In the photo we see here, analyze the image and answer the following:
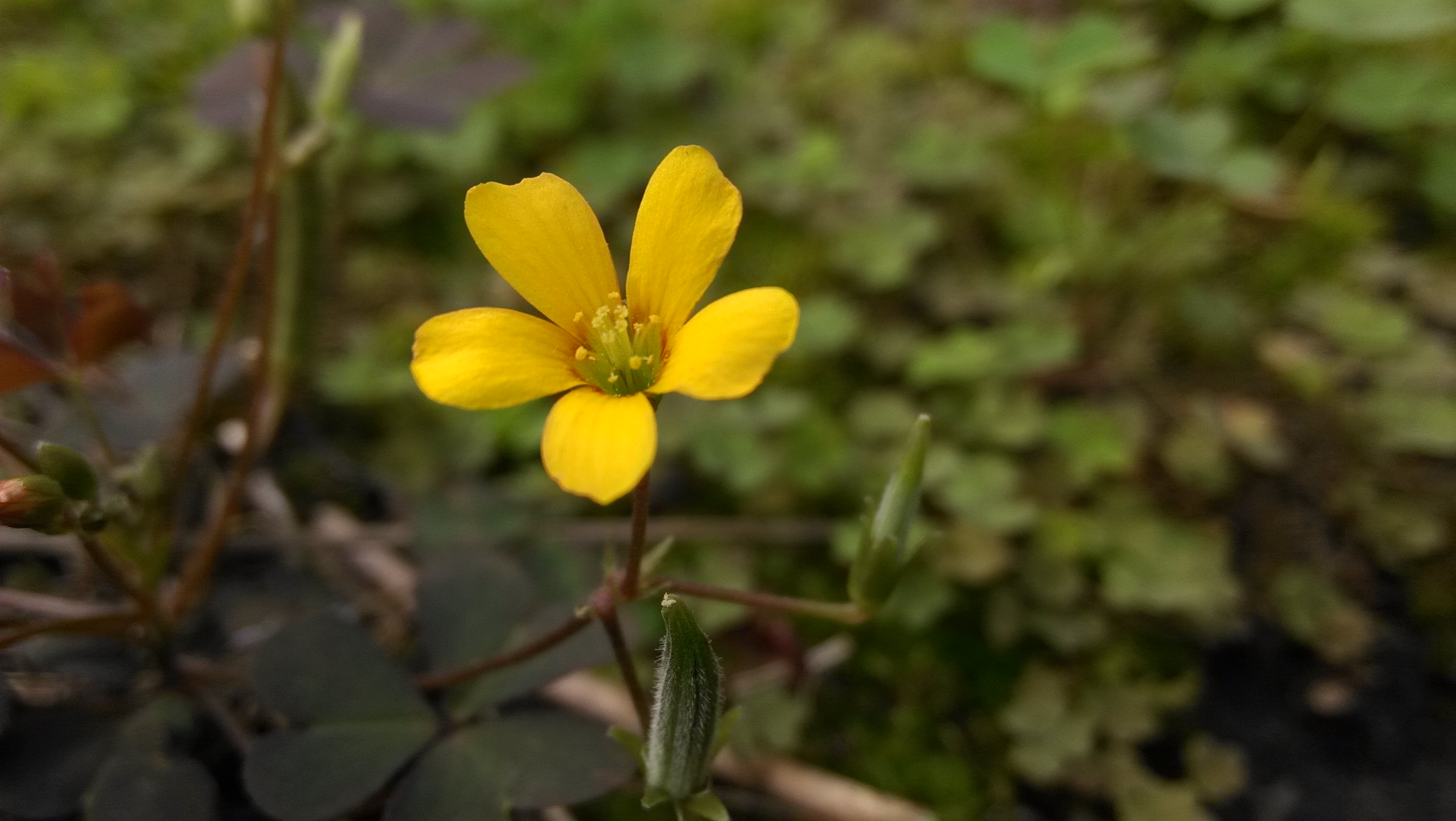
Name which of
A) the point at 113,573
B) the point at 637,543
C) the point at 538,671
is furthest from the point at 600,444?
the point at 113,573

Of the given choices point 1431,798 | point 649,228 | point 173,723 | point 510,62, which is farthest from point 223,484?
point 1431,798

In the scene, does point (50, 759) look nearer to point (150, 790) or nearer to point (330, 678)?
point (150, 790)

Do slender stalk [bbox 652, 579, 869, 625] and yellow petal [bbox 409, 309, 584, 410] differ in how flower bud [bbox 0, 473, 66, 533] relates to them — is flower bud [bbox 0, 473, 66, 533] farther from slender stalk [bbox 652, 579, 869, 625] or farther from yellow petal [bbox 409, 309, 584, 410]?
slender stalk [bbox 652, 579, 869, 625]

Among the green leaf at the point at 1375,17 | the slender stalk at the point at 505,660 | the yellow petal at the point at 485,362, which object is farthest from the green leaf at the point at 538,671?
the green leaf at the point at 1375,17

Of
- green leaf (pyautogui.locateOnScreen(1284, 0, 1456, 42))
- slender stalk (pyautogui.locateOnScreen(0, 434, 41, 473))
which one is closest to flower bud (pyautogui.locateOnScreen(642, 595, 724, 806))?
slender stalk (pyautogui.locateOnScreen(0, 434, 41, 473))

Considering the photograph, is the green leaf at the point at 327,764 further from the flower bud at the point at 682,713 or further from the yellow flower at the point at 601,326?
the yellow flower at the point at 601,326
